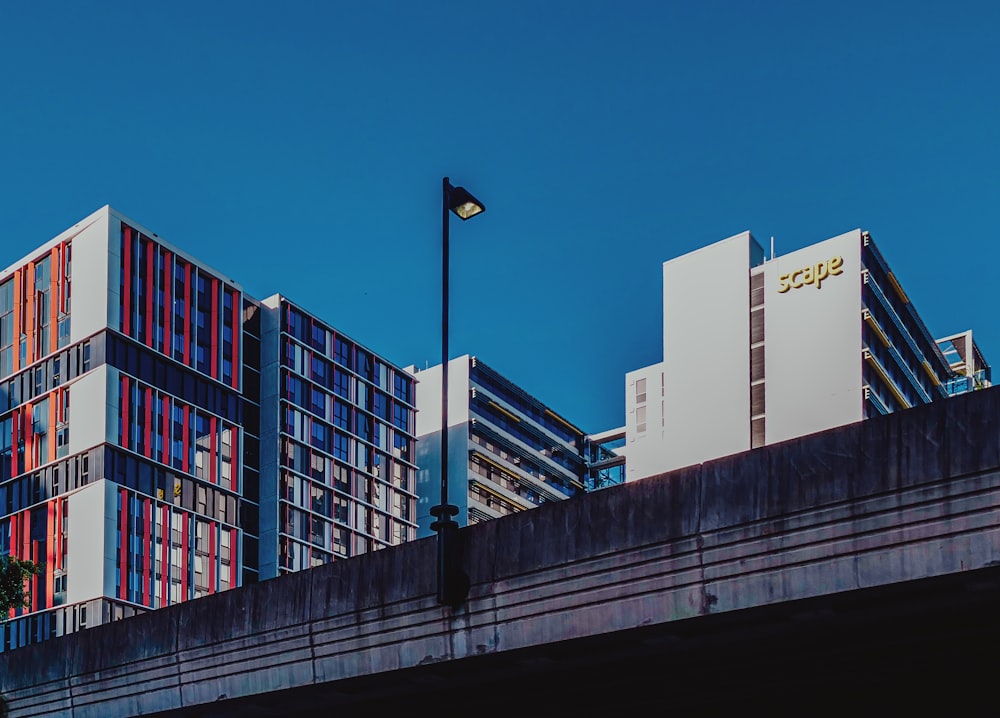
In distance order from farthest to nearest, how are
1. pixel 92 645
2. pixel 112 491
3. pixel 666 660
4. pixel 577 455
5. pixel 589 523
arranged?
pixel 577 455
pixel 112 491
pixel 92 645
pixel 666 660
pixel 589 523

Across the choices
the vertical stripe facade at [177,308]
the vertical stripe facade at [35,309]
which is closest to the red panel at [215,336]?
the vertical stripe facade at [177,308]

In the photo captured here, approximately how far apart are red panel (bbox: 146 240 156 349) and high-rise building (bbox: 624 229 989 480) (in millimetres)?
37177

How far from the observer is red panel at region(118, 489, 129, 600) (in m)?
97.2

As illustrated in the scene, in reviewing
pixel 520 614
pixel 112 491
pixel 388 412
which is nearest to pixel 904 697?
pixel 520 614

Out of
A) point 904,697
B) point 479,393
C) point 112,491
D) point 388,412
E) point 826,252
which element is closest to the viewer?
point 904,697

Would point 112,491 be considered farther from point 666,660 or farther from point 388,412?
point 666,660

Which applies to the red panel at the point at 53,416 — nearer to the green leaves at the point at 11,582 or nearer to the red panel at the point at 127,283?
the red panel at the point at 127,283

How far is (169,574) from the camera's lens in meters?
102

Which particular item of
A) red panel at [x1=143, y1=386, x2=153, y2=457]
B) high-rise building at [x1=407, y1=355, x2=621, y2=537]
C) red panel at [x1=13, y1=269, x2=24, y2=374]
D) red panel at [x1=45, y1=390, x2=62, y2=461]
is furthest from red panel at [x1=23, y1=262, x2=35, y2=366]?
high-rise building at [x1=407, y1=355, x2=621, y2=537]

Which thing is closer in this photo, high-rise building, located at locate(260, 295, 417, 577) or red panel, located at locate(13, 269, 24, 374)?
red panel, located at locate(13, 269, 24, 374)

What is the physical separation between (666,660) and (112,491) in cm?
8268

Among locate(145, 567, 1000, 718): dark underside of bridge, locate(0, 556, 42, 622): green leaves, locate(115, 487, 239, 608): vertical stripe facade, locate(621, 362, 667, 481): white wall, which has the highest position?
locate(621, 362, 667, 481): white wall

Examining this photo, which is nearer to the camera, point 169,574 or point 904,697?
point 904,697

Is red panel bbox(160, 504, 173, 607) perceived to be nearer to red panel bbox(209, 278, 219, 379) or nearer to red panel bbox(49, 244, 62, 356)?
red panel bbox(209, 278, 219, 379)
